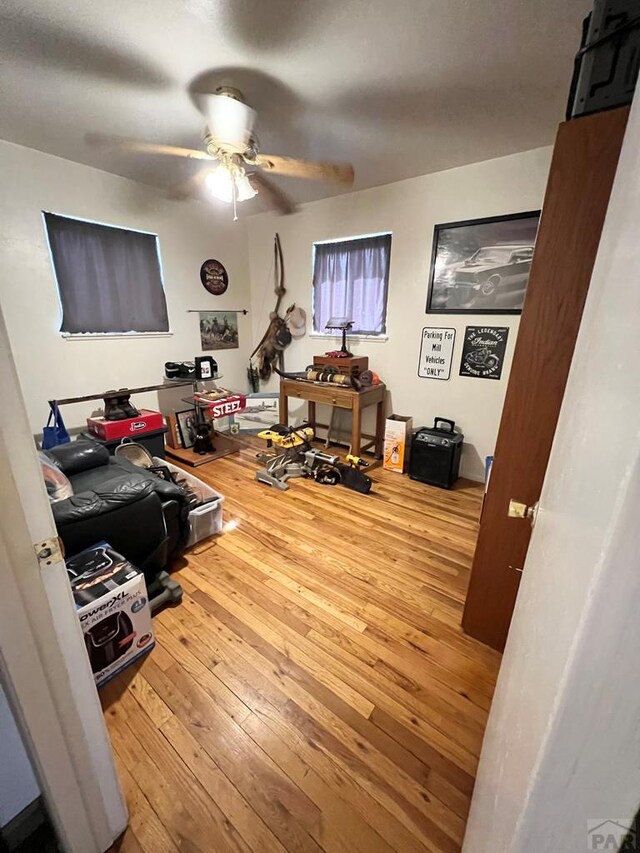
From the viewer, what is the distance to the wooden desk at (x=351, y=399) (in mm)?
3007

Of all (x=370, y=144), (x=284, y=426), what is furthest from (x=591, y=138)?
(x=284, y=426)

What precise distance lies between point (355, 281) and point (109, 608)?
Result: 321 cm

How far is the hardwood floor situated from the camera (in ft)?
3.14

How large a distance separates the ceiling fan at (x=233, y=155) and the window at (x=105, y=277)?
2.73 feet

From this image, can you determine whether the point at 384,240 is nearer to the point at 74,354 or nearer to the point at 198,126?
the point at 198,126

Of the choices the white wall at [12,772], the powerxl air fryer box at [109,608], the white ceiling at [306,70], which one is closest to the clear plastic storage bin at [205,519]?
the powerxl air fryer box at [109,608]

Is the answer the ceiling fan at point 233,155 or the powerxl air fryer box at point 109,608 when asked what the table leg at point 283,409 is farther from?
the powerxl air fryer box at point 109,608

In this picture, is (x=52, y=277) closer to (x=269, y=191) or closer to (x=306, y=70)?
(x=269, y=191)

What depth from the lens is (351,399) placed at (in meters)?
3.01

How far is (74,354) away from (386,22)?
3.04 m

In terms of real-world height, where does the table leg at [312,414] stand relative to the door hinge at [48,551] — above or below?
below

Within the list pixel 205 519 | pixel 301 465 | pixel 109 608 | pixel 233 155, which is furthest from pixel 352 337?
pixel 109 608

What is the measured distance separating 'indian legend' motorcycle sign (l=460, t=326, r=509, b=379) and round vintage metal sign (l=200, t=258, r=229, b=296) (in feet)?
9.11

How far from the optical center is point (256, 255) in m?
4.04
